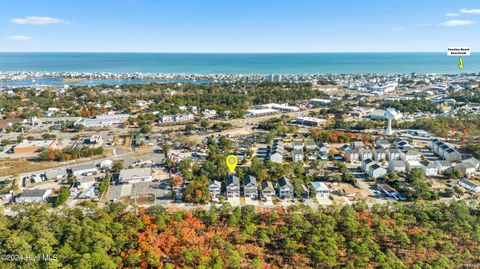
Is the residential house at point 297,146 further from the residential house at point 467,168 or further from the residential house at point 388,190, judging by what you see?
the residential house at point 467,168

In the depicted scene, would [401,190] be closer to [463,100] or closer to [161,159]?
[161,159]

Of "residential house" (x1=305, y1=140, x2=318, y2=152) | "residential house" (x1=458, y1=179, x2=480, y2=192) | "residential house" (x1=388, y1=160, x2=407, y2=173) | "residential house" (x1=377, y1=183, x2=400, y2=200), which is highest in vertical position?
"residential house" (x1=305, y1=140, x2=318, y2=152)

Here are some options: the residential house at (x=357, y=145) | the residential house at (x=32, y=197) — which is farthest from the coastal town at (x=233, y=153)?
the residential house at (x=357, y=145)

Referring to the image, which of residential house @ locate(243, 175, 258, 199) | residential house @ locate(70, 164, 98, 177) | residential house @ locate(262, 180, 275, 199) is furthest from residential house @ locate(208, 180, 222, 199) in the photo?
residential house @ locate(70, 164, 98, 177)

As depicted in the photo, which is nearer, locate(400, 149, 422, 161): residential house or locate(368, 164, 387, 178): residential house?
locate(368, 164, 387, 178): residential house

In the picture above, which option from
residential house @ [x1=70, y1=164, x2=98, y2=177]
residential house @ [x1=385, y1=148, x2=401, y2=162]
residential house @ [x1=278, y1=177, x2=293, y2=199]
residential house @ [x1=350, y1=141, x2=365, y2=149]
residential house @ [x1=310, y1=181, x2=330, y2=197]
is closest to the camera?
residential house @ [x1=278, y1=177, x2=293, y2=199]

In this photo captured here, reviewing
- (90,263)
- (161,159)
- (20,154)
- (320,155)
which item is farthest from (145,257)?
(20,154)

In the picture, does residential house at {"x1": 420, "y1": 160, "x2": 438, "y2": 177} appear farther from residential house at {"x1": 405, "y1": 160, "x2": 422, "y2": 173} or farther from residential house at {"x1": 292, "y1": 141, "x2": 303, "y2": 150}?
residential house at {"x1": 292, "y1": 141, "x2": 303, "y2": 150}

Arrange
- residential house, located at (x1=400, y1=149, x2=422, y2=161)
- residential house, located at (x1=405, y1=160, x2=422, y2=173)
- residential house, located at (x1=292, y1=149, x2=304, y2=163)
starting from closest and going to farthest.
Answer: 1. residential house, located at (x1=405, y1=160, x2=422, y2=173)
2. residential house, located at (x1=400, y1=149, x2=422, y2=161)
3. residential house, located at (x1=292, y1=149, x2=304, y2=163)
